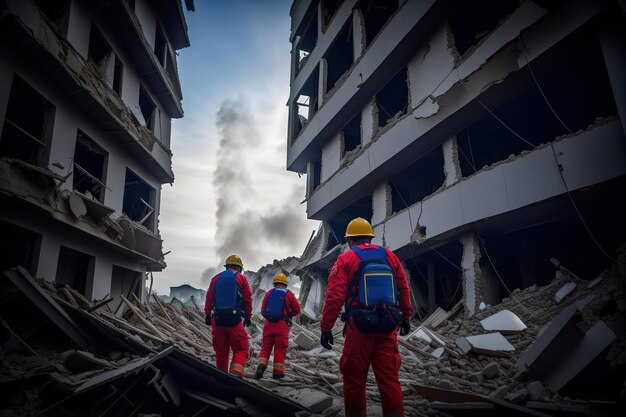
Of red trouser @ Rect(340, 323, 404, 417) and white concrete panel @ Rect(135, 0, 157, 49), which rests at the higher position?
white concrete panel @ Rect(135, 0, 157, 49)

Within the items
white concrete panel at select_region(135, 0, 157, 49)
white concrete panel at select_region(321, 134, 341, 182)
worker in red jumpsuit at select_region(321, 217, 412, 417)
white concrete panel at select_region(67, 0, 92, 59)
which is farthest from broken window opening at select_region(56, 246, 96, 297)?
white concrete panel at select_region(321, 134, 341, 182)

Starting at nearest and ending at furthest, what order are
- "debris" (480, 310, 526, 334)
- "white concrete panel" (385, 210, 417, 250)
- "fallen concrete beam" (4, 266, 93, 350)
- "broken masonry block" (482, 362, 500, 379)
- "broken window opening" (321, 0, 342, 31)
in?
"broken masonry block" (482, 362, 500, 379) → "fallen concrete beam" (4, 266, 93, 350) → "debris" (480, 310, 526, 334) → "white concrete panel" (385, 210, 417, 250) → "broken window opening" (321, 0, 342, 31)

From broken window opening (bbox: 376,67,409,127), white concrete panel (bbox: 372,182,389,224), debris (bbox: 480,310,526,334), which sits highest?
broken window opening (bbox: 376,67,409,127)

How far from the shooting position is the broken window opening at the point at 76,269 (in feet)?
33.0

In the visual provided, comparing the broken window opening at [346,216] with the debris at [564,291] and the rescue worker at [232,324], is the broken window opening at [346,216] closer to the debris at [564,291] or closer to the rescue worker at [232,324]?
the debris at [564,291]

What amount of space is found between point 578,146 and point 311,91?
56.9 ft

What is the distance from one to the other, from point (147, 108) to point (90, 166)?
16.1 ft

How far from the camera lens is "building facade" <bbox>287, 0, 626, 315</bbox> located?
7520 millimetres

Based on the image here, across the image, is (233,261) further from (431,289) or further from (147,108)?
(147,108)

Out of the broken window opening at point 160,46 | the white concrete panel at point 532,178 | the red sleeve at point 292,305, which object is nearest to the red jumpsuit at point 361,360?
the red sleeve at point 292,305

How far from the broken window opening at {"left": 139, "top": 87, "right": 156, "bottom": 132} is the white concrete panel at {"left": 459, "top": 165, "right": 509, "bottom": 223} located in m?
12.8

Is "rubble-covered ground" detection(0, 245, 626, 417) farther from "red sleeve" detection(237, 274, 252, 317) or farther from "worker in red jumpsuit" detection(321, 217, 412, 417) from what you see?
"red sleeve" detection(237, 274, 252, 317)

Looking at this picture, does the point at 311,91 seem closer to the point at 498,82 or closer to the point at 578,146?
the point at 498,82

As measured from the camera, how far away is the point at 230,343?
238 inches
